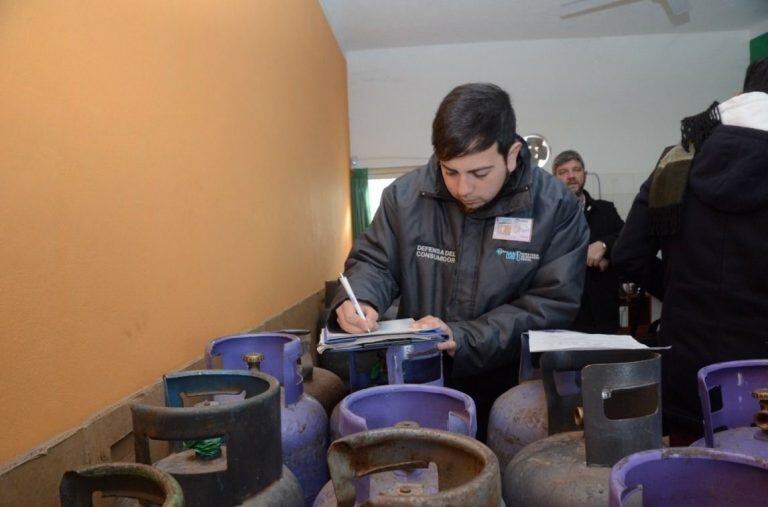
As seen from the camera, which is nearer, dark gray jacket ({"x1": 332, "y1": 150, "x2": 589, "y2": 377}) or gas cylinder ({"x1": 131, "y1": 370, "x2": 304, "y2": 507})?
gas cylinder ({"x1": 131, "y1": 370, "x2": 304, "y2": 507})

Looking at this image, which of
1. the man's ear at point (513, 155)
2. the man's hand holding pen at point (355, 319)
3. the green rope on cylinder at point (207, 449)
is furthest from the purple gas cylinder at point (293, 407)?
the man's ear at point (513, 155)

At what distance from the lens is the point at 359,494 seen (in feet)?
2.52

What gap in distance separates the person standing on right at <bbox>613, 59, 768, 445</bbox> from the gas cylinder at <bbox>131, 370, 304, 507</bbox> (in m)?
1.14

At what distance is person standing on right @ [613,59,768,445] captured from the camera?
1476mm

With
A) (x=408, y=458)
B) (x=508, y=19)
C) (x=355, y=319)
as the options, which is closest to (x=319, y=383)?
(x=355, y=319)

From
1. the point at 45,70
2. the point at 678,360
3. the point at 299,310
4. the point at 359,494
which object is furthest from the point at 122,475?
the point at 299,310

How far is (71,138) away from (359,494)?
96 centimetres

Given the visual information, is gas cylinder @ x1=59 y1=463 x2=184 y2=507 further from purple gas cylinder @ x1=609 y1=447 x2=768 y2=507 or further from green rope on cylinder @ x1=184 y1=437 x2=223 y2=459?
purple gas cylinder @ x1=609 y1=447 x2=768 y2=507

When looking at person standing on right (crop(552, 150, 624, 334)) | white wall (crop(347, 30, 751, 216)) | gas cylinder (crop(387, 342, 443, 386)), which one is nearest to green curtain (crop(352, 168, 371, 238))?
white wall (crop(347, 30, 751, 216))

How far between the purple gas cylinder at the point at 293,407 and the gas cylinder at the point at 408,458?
54 cm

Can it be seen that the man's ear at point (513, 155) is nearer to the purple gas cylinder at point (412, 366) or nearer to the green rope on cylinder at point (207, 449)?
the purple gas cylinder at point (412, 366)

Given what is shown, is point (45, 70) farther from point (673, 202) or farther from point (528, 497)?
point (673, 202)

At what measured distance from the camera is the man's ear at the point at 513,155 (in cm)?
167

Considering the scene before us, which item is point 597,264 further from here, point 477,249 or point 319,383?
point 319,383
